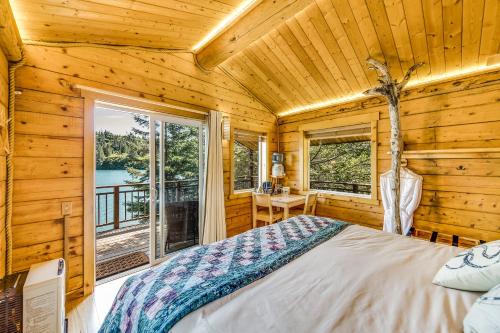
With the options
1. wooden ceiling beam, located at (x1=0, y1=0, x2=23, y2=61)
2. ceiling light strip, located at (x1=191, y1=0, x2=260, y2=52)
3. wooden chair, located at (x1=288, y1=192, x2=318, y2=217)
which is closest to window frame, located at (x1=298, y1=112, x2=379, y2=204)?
wooden chair, located at (x1=288, y1=192, x2=318, y2=217)

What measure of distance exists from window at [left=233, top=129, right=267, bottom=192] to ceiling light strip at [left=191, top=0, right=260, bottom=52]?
1.39 m

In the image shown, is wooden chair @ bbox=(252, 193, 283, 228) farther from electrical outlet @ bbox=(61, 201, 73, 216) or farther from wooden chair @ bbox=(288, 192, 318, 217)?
electrical outlet @ bbox=(61, 201, 73, 216)

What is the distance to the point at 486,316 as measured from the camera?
76 centimetres

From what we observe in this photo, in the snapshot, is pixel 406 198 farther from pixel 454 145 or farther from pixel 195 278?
pixel 195 278

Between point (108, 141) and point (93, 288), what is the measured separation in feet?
10.5

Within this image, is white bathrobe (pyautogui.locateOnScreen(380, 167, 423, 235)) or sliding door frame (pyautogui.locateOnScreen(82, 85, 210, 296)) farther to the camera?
white bathrobe (pyautogui.locateOnScreen(380, 167, 423, 235))

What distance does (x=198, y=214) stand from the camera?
3.27 meters

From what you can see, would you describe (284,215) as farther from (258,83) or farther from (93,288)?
(93,288)

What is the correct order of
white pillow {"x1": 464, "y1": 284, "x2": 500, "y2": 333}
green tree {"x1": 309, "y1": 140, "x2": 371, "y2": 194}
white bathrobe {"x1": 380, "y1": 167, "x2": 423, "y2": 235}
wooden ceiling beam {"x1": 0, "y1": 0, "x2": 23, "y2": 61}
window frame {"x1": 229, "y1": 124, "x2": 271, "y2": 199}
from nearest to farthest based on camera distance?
white pillow {"x1": 464, "y1": 284, "x2": 500, "y2": 333} → wooden ceiling beam {"x1": 0, "y1": 0, "x2": 23, "y2": 61} → white bathrobe {"x1": 380, "y1": 167, "x2": 423, "y2": 235} → window frame {"x1": 229, "y1": 124, "x2": 271, "y2": 199} → green tree {"x1": 309, "y1": 140, "x2": 371, "y2": 194}

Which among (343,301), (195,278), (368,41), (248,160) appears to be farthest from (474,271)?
(248,160)

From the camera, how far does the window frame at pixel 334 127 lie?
3.23 metres

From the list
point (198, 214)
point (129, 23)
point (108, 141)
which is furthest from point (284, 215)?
point (108, 141)

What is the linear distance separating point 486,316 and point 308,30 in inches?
104

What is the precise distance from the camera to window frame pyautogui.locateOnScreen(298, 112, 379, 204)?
10.6 feet
